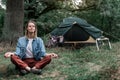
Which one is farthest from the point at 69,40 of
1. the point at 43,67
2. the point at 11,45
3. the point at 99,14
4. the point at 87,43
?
the point at 99,14

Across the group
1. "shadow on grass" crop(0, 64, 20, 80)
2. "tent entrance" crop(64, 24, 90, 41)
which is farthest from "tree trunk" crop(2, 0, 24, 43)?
"shadow on grass" crop(0, 64, 20, 80)

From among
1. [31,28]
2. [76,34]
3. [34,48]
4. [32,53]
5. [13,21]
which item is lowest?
[76,34]

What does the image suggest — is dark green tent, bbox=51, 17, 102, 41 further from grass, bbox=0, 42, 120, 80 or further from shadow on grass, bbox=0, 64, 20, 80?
shadow on grass, bbox=0, 64, 20, 80

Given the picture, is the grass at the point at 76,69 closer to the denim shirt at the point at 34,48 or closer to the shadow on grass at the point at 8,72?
the shadow on grass at the point at 8,72

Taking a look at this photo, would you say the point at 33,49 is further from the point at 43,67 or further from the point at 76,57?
the point at 76,57

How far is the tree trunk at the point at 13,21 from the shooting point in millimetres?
10922

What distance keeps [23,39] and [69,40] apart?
4.22 m

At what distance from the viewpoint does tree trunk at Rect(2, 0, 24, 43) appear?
10922 mm

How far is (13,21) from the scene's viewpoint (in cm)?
1098

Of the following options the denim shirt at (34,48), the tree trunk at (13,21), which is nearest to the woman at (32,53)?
the denim shirt at (34,48)

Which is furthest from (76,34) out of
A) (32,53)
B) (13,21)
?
(32,53)

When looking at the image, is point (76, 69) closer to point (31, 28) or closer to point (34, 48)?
point (34, 48)

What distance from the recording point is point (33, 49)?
6293 mm

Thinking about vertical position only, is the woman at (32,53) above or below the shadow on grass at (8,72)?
above
